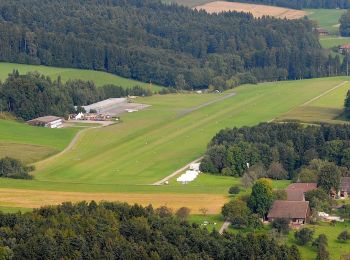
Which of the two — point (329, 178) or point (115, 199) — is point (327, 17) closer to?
point (329, 178)

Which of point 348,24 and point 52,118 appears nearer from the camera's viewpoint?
point 52,118

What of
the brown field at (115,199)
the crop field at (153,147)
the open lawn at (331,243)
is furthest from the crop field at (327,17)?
the open lawn at (331,243)

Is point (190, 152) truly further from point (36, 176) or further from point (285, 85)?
point (285, 85)

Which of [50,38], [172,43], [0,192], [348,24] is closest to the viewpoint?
[0,192]

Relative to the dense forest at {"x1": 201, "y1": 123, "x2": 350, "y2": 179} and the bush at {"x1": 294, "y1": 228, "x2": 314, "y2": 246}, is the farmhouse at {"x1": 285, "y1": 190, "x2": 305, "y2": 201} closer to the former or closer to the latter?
the dense forest at {"x1": 201, "y1": 123, "x2": 350, "y2": 179}

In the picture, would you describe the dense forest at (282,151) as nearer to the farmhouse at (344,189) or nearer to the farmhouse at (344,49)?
the farmhouse at (344,189)

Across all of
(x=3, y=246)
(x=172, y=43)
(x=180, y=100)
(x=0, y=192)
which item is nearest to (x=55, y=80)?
(x=180, y=100)

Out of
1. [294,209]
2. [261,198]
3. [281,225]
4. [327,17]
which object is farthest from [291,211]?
[327,17]
